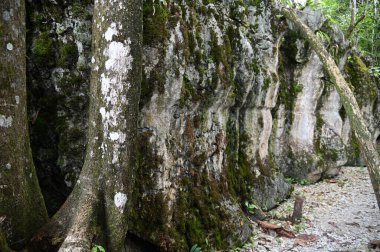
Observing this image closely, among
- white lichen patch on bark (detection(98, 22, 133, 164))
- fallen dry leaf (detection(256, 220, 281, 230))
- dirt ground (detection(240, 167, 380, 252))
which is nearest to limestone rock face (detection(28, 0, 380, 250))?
dirt ground (detection(240, 167, 380, 252))

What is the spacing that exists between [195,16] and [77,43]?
213 centimetres

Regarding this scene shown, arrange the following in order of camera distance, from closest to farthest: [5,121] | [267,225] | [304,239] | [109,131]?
[5,121] < [109,131] < [304,239] < [267,225]

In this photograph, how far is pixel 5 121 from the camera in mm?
3447

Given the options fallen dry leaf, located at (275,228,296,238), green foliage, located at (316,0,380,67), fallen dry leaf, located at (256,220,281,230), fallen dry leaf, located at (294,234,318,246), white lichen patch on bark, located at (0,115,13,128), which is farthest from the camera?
green foliage, located at (316,0,380,67)

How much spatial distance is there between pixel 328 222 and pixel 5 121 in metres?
5.97

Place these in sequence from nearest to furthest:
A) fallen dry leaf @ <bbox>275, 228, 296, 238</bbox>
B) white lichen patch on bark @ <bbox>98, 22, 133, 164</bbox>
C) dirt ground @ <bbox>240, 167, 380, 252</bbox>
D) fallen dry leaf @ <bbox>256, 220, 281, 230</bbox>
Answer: white lichen patch on bark @ <bbox>98, 22, 133, 164</bbox>
dirt ground @ <bbox>240, 167, 380, 252</bbox>
fallen dry leaf @ <bbox>275, 228, 296, 238</bbox>
fallen dry leaf @ <bbox>256, 220, 281, 230</bbox>

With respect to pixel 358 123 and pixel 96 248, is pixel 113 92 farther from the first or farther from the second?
pixel 358 123

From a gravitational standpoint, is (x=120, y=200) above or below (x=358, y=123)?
below

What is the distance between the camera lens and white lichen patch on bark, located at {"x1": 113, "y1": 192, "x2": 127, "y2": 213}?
365 cm

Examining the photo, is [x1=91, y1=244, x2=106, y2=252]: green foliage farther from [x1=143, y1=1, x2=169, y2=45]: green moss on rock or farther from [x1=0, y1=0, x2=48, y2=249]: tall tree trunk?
[x1=143, y1=1, x2=169, y2=45]: green moss on rock

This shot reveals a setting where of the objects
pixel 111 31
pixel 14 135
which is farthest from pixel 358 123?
pixel 14 135

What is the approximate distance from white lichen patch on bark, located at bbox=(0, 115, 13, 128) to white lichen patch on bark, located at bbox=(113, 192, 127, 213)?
1.28 metres

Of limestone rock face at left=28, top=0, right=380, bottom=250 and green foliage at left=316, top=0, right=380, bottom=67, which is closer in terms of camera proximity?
limestone rock face at left=28, top=0, right=380, bottom=250

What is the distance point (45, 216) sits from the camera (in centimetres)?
390
